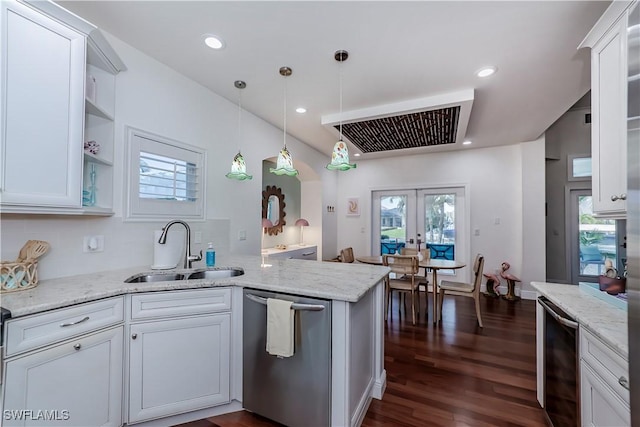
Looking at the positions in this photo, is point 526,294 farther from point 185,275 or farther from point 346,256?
point 185,275

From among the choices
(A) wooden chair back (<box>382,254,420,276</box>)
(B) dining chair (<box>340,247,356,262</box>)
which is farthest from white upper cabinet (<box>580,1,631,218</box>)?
(B) dining chair (<box>340,247,356,262</box>)

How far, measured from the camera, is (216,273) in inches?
85.7

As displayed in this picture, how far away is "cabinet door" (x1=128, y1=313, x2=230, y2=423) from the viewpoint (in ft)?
5.01

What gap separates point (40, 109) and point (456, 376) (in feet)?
11.2

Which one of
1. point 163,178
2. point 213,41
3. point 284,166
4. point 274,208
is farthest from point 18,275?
point 274,208

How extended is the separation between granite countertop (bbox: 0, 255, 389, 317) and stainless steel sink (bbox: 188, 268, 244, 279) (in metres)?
0.10

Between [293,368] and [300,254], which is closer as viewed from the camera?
[293,368]

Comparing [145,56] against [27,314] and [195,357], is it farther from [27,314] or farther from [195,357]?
[195,357]

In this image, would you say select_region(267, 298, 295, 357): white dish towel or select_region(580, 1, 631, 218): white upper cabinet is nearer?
select_region(580, 1, 631, 218): white upper cabinet

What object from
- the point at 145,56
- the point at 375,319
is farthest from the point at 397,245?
the point at 145,56

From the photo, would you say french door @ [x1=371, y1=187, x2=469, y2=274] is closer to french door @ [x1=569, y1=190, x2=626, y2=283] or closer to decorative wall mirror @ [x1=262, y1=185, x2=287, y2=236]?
decorative wall mirror @ [x1=262, y1=185, x2=287, y2=236]

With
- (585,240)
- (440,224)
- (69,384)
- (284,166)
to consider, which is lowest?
(69,384)

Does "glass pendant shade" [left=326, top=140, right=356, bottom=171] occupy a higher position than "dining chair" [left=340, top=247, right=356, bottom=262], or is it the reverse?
"glass pendant shade" [left=326, top=140, right=356, bottom=171]

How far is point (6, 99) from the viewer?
4.19 feet
